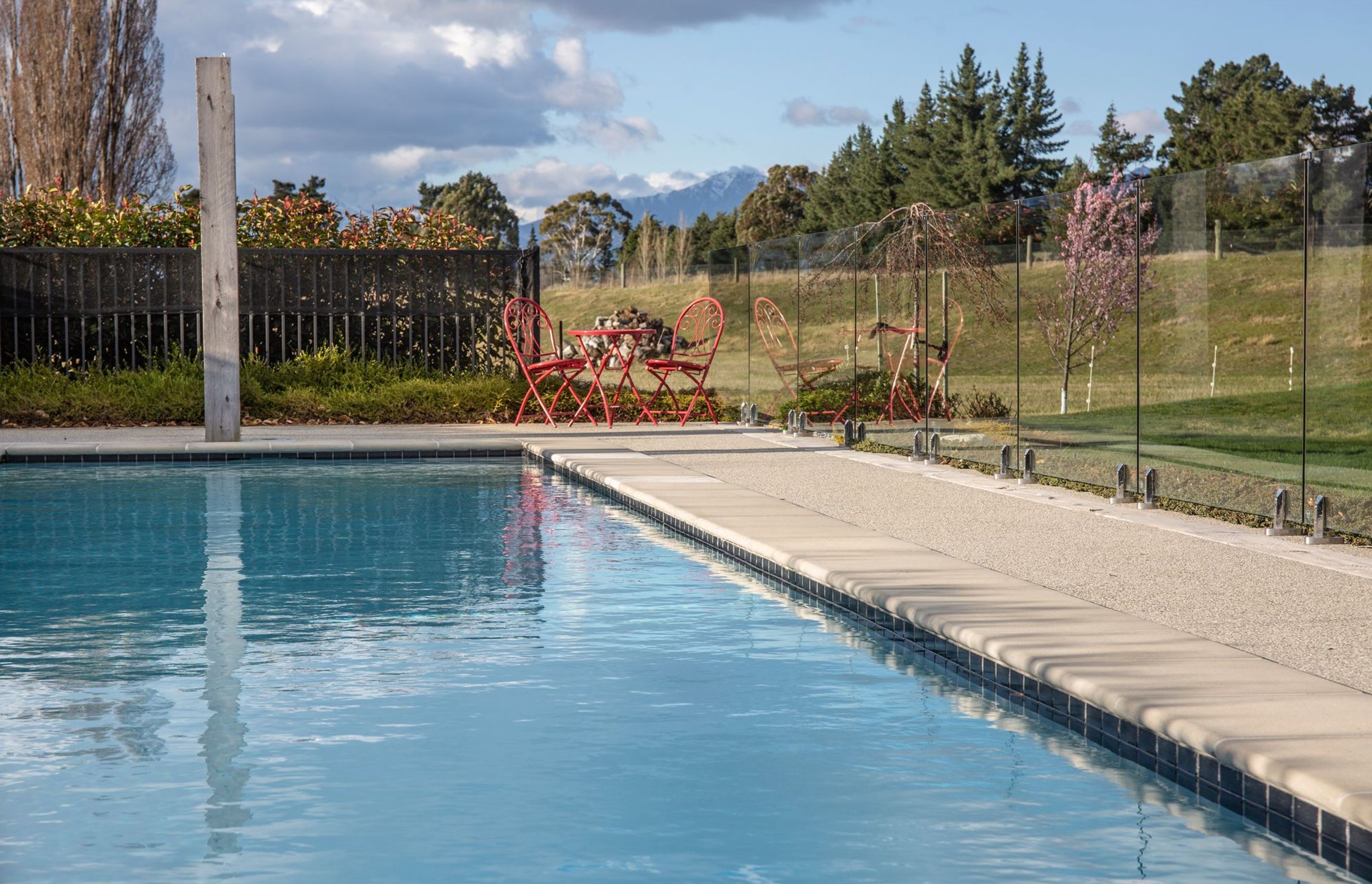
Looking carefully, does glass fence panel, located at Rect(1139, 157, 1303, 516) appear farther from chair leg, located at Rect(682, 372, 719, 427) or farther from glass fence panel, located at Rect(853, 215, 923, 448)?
chair leg, located at Rect(682, 372, 719, 427)

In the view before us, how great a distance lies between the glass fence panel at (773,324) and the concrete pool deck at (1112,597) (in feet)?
11.6

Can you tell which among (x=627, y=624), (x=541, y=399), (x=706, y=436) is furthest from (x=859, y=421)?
(x=627, y=624)

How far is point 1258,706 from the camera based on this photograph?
4.19 m

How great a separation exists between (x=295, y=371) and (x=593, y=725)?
12.5 metres

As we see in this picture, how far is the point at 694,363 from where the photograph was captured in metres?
16.0

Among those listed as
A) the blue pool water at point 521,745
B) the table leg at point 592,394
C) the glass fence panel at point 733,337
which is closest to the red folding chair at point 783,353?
the glass fence panel at point 733,337

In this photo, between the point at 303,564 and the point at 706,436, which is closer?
the point at 303,564

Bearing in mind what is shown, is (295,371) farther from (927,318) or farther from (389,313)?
(927,318)

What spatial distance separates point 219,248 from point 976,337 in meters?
6.42

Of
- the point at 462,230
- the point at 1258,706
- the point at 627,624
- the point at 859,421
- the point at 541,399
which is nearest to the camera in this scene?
the point at 1258,706

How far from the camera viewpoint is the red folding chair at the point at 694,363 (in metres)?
15.2

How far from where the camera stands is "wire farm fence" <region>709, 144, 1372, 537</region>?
739 centimetres

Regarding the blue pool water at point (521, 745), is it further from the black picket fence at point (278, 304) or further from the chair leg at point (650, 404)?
the black picket fence at point (278, 304)

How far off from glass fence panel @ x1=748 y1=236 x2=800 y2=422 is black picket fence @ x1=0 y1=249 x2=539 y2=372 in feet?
9.76
